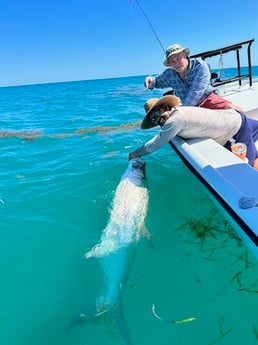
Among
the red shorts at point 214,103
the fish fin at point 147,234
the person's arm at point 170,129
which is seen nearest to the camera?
the person's arm at point 170,129

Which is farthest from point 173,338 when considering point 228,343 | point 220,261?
point 220,261

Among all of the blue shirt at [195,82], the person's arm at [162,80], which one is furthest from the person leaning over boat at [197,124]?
the person's arm at [162,80]

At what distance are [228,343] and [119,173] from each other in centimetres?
438

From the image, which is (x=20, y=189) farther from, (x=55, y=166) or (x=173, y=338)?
(x=173, y=338)

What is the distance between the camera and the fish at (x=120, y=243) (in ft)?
10.1

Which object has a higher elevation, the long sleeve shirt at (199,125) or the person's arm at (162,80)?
the person's arm at (162,80)

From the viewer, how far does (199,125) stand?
409 centimetres

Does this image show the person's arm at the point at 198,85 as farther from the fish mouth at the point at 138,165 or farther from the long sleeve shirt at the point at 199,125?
Result: the fish mouth at the point at 138,165

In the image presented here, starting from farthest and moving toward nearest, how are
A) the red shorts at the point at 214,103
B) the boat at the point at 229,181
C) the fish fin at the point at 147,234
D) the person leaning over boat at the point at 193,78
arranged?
the red shorts at the point at 214,103 → the person leaning over boat at the point at 193,78 → the fish fin at the point at 147,234 → the boat at the point at 229,181

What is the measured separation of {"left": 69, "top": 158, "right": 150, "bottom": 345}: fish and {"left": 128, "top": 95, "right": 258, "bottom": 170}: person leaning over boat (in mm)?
558

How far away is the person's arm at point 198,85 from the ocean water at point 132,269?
150 cm

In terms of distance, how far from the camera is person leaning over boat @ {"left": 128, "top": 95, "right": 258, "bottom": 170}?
12.9 feet

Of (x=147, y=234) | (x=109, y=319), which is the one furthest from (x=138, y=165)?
(x=109, y=319)

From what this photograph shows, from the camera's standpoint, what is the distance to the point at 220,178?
3072 millimetres
